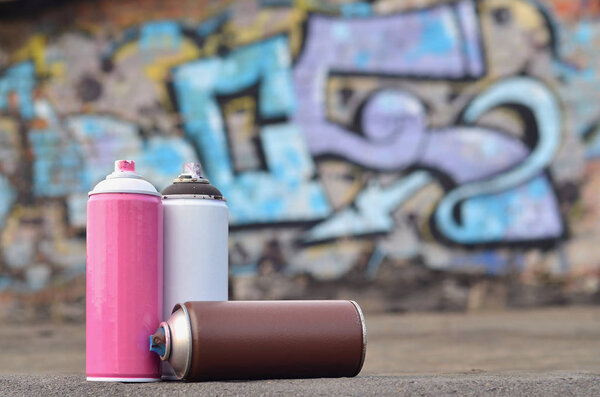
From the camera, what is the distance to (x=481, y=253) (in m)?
8.75

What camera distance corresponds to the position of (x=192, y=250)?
2.98 meters

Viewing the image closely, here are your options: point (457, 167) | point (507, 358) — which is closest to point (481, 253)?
point (457, 167)

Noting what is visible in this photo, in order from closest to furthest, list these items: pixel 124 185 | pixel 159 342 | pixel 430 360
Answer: pixel 159 342 → pixel 124 185 → pixel 430 360

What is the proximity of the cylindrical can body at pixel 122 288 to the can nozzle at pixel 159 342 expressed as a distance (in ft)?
0.18

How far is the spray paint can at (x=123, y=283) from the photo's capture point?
2832 millimetres

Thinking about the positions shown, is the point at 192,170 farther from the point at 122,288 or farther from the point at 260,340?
the point at 260,340

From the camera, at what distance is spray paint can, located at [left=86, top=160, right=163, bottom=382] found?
2832mm

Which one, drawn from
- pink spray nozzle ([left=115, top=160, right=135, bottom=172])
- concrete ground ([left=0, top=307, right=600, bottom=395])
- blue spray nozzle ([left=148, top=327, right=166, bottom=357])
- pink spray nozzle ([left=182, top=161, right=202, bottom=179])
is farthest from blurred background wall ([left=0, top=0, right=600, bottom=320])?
blue spray nozzle ([left=148, top=327, right=166, bottom=357])

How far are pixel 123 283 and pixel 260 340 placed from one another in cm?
50

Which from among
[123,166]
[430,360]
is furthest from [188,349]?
[430,360]

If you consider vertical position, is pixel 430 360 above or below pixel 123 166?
below

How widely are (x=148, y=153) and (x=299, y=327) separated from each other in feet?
22.4

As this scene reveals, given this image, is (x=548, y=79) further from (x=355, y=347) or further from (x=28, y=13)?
(x=355, y=347)

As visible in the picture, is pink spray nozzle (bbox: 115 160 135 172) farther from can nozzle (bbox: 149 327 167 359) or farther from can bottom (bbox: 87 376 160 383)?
can bottom (bbox: 87 376 160 383)
